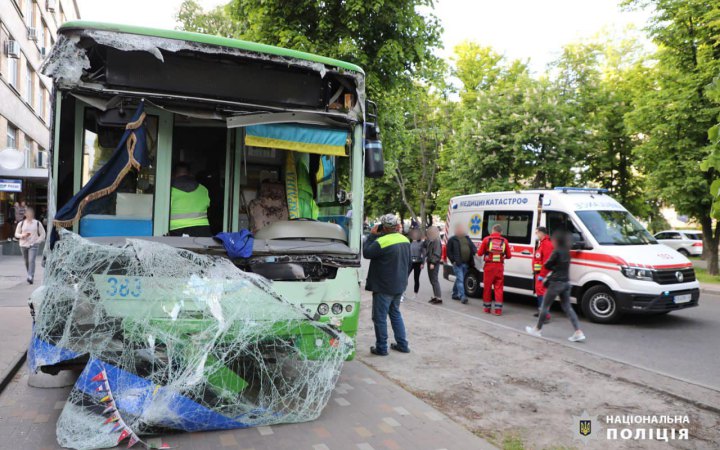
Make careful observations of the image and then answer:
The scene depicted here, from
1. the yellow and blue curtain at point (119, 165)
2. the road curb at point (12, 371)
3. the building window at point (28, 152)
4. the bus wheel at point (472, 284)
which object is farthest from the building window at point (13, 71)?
the yellow and blue curtain at point (119, 165)

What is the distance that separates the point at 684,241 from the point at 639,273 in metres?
24.0

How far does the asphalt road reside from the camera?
6414 millimetres

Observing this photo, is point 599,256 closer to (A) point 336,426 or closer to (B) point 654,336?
(B) point 654,336

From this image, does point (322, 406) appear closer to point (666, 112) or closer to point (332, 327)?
point (332, 327)

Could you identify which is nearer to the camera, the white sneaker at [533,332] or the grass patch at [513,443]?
the grass patch at [513,443]

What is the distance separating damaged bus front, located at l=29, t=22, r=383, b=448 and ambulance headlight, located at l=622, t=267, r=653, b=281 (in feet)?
Answer: 18.7

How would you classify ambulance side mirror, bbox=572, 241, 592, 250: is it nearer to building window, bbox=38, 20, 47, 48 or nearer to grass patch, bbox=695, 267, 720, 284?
grass patch, bbox=695, 267, 720, 284

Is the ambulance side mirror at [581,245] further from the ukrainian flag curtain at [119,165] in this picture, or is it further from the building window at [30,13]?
the building window at [30,13]

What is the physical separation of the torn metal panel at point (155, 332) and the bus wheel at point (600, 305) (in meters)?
6.80

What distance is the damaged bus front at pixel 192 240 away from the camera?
152 inches

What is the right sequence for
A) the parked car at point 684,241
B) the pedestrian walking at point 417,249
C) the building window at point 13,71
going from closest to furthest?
the pedestrian walking at point 417,249 → the building window at point 13,71 → the parked car at point 684,241

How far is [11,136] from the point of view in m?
22.0

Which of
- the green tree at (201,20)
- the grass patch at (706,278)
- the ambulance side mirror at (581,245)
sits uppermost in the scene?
the green tree at (201,20)

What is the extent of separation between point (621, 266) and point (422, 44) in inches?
233
